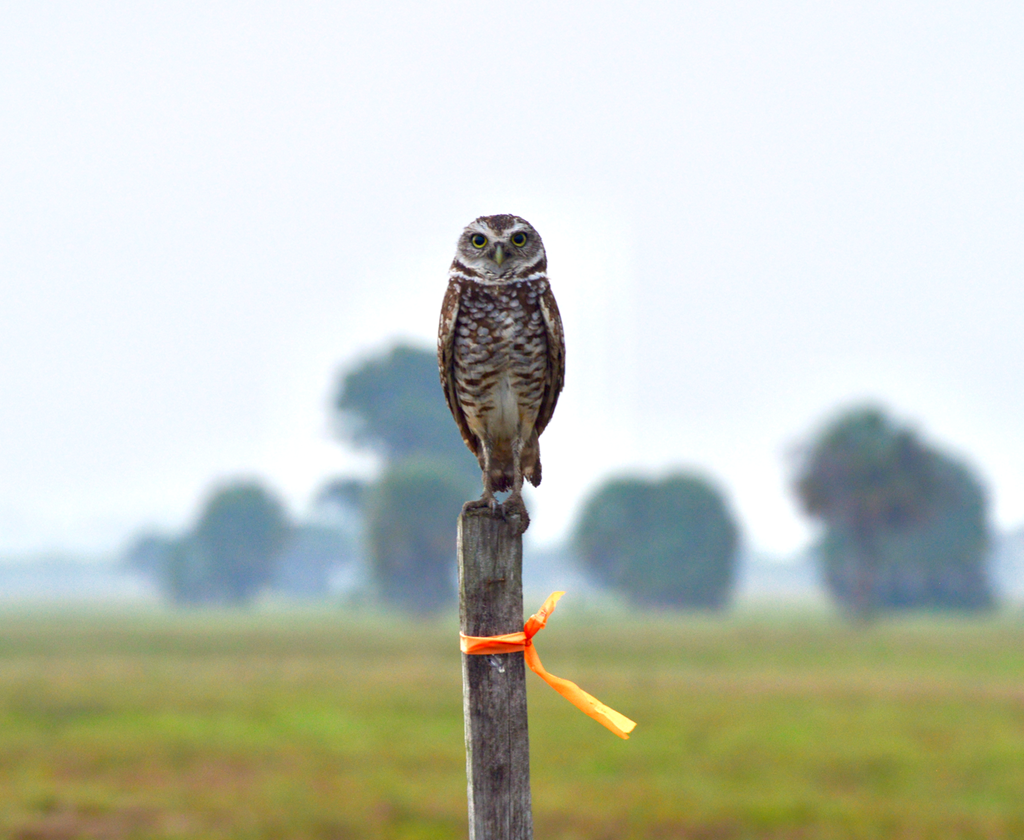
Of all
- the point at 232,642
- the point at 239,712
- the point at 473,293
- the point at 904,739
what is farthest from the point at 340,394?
the point at 473,293

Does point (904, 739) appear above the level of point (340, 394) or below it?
below

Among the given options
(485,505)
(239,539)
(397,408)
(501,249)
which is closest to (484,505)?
(485,505)

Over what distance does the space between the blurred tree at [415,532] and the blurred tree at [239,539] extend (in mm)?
24292

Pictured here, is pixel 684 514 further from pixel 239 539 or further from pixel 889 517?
pixel 239 539

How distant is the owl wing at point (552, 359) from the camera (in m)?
5.40

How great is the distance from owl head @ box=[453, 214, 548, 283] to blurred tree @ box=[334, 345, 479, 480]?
245ft

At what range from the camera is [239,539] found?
311 feet

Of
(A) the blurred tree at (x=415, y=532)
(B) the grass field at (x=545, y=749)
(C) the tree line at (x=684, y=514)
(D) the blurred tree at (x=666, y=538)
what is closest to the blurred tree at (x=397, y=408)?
(C) the tree line at (x=684, y=514)

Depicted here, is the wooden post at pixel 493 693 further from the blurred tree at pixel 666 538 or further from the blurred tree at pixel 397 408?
the blurred tree at pixel 397 408

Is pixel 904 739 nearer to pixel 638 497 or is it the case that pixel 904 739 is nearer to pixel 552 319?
pixel 552 319

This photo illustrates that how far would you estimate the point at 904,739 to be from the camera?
63.4ft

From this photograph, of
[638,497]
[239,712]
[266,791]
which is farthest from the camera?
[638,497]

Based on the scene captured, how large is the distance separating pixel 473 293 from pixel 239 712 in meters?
19.8

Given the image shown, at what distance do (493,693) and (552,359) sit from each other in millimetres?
1703
